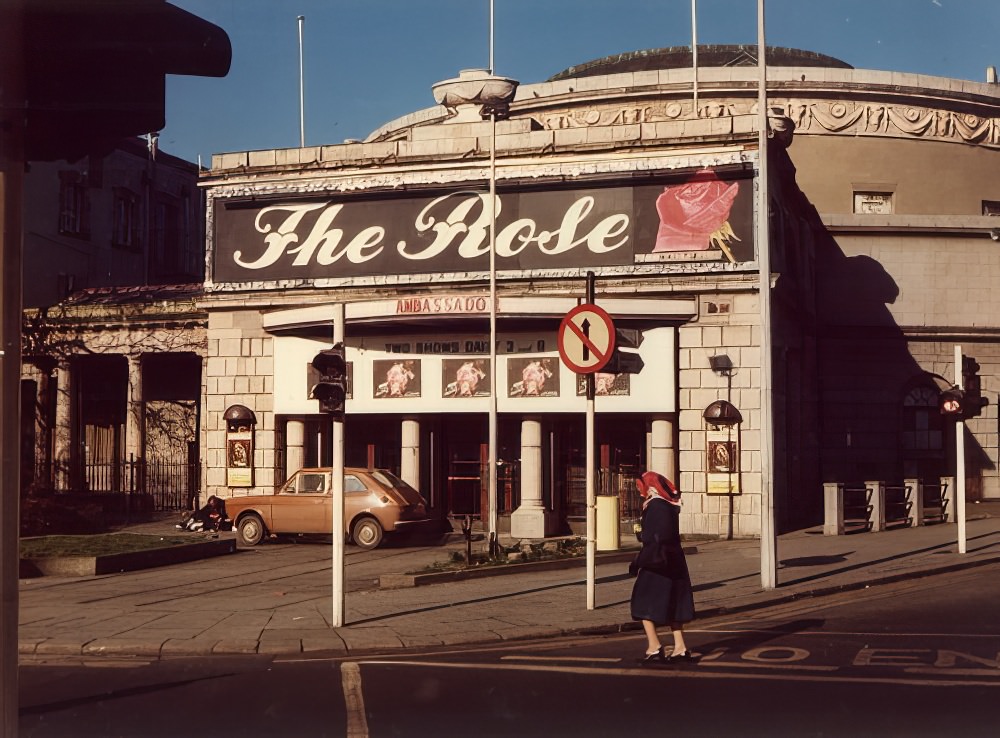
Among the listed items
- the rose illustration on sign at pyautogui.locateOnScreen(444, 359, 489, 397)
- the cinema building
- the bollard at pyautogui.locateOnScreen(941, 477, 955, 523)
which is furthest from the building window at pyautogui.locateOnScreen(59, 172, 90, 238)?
the bollard at pyautogui.locateOnScreen(941, 477, 955, 523)

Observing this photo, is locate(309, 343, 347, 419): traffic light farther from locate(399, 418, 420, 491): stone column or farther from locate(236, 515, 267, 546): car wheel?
locate(399, 418, 420, 491): stone column

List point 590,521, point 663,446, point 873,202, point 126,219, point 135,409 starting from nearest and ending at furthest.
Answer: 1. point 590,521
2. point 663,446
3. point 135,409
4. point 873,202
5. point 126,219

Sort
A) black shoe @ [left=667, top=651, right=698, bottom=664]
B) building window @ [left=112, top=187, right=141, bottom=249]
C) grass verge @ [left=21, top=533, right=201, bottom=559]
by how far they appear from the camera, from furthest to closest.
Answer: building window @ [left=112, top=187, right=141, bottom=249] → grass verge @ [left=21, top=533, right=201, bottom=559] → black shoe @ [left=667, top=651, right=698, bottom=664]

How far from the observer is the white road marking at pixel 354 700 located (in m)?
8.70

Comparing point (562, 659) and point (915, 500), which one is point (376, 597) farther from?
point (915, 500)

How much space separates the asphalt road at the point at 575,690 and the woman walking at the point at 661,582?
330mm

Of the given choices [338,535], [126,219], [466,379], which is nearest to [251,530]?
[466,379]

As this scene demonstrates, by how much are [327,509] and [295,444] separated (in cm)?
509

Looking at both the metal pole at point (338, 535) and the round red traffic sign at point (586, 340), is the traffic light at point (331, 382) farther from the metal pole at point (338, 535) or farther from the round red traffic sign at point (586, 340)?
the round red traffic sign at point (586, 340)

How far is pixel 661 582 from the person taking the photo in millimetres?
11898

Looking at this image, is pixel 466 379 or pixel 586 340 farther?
pixel 466 379

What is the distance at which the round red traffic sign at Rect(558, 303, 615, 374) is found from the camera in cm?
1537

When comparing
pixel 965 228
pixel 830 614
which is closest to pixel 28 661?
pixel 830 614

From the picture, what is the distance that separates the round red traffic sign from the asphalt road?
3.32 meters
